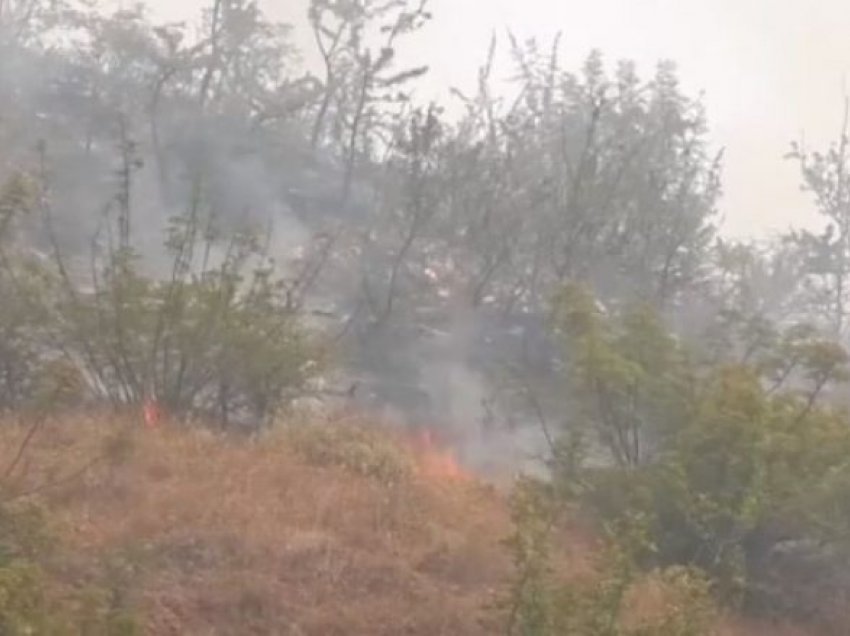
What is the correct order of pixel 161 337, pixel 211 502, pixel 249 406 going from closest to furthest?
pixel 211 502 → pixel 161 337 → pixel 249 406

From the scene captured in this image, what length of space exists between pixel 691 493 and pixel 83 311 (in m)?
4.50

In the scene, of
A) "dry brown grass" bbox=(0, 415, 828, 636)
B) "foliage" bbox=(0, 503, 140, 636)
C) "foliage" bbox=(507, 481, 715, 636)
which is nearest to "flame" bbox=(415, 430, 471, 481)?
"dry brown grass" bbox=(0, 415, 828, 636)

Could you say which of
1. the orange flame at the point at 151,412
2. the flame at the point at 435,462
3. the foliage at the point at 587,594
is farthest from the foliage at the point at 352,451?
the foliage at the point at 587,594

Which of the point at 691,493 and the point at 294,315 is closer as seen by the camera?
the point at 691,493

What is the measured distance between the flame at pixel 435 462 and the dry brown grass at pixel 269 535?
0.68 m

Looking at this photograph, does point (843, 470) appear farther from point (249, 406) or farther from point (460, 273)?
point (460, 273)

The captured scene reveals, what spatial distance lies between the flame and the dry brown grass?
682 mm

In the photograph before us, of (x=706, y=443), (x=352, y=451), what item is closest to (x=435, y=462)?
(x=352, y=451)

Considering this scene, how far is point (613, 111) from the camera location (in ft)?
92.7

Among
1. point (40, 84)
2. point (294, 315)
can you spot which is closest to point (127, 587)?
point (294, 315)

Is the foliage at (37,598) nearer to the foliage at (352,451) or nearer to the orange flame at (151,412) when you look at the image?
the foliage at (352,451)

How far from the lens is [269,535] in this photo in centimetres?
812

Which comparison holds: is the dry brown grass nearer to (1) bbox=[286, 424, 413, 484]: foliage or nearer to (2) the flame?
(1) bbox=[286, 424, 413, 484]: foliage

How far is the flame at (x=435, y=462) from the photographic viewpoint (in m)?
10.7
